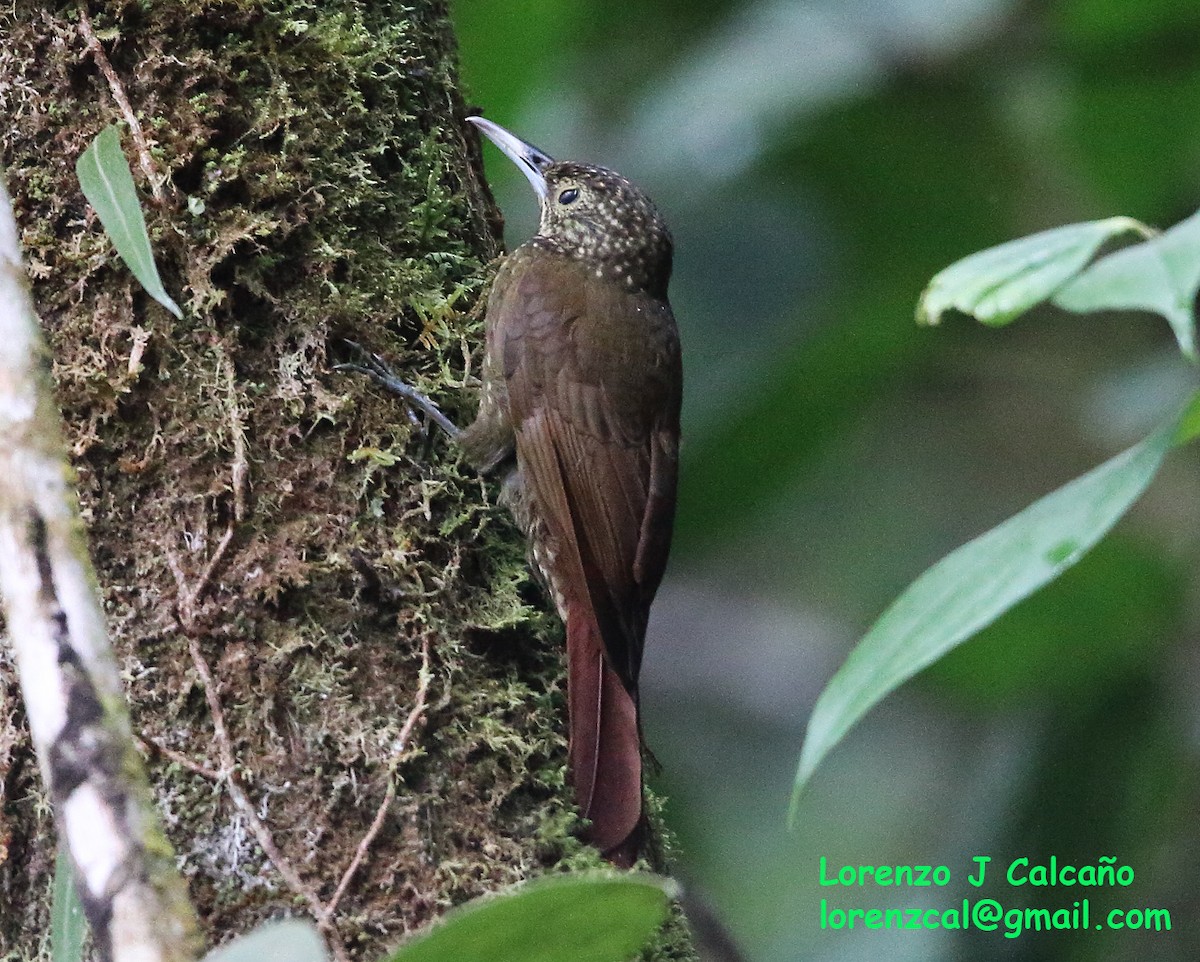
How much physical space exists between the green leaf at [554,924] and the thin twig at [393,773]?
925 millimetres

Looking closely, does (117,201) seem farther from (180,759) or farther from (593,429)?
(593,429)

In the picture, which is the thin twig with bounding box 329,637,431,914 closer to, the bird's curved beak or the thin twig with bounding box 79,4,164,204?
the thin twig with bounding box 79,4,164,204

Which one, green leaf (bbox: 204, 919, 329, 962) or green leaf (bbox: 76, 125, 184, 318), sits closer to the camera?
green leaf (bbox: 204, 919, 329, 962)

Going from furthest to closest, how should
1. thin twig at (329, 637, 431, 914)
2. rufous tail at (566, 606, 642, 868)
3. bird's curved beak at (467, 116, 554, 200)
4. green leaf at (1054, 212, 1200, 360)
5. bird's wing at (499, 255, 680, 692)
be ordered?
bird's curved beak at (467, 116, 554, 200)
bird's wing at (499, 255, 680, 692)
rufous tail at (566, 606, 642, 868)
thin twig at (329, 637, 431, 914)
green leaf at (1054, 212, 1200, 360)

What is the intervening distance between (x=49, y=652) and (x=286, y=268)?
117 cm

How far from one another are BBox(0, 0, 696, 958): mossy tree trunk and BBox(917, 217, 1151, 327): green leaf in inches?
43.9

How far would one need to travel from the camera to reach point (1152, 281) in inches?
42.1

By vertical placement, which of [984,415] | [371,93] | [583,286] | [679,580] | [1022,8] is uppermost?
[371,93]

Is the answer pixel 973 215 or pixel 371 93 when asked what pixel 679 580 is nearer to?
pixel 973 215

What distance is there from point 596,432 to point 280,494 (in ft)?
2.66

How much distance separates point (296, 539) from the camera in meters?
2.22

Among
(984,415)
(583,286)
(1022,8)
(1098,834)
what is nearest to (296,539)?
(583,286)

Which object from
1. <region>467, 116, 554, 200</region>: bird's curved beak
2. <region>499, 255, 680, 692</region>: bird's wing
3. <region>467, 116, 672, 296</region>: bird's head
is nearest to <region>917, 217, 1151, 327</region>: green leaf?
<region>499, 255, 680, 692</region>: bird's wing

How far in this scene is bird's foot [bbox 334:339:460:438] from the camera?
2.39m
